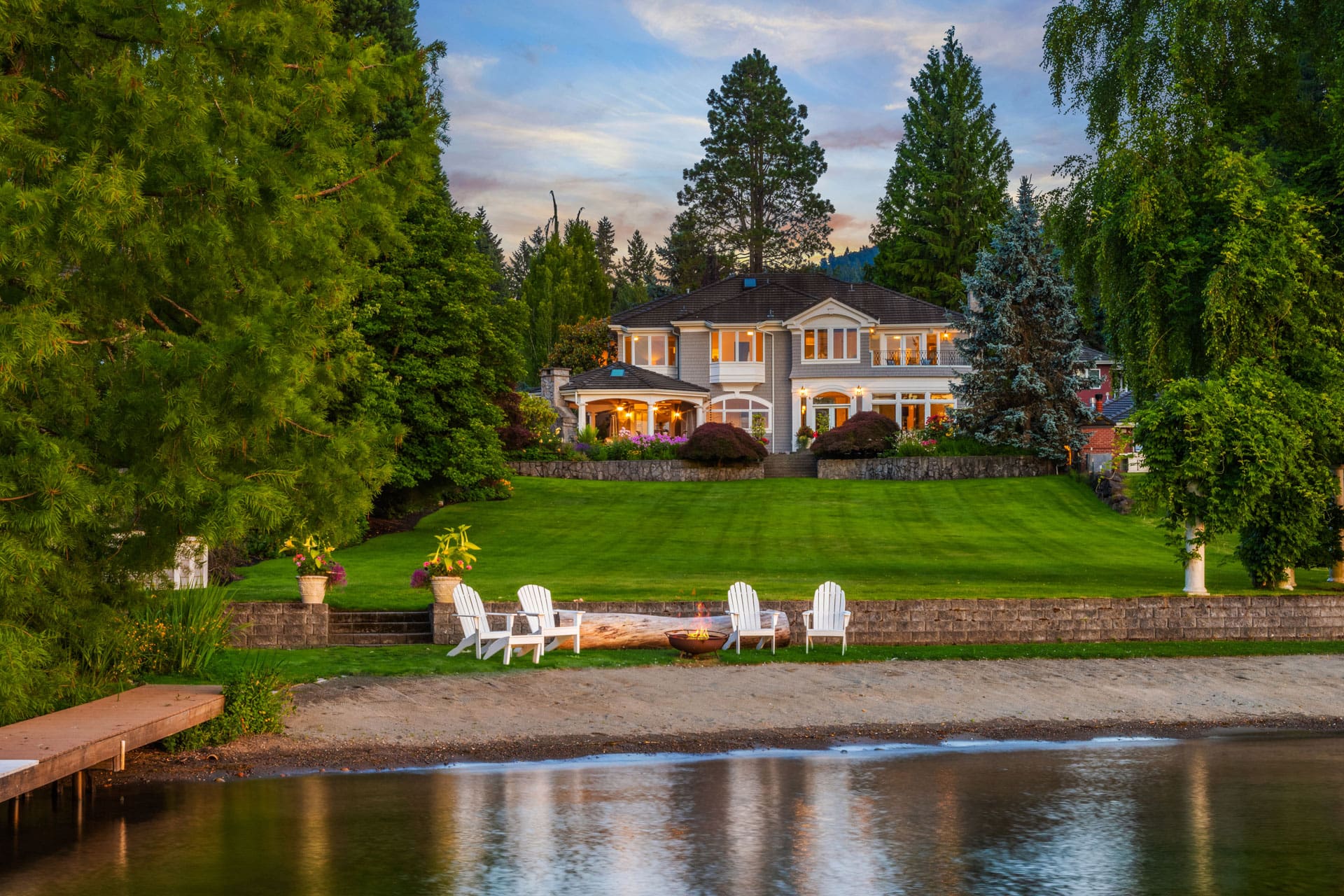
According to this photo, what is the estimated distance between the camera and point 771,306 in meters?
56.1

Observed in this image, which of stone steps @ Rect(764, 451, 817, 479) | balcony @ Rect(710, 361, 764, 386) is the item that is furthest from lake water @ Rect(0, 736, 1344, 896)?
balcony @ Rect(710, 361, 764, 386)

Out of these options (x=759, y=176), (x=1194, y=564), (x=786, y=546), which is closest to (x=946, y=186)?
(x=759, y=176)

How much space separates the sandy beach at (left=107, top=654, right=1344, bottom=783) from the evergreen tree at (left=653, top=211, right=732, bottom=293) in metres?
65.6

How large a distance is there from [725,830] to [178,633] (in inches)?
320

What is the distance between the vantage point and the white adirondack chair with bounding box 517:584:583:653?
16.9 m

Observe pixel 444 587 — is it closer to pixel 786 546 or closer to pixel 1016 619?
pixel 1016 619

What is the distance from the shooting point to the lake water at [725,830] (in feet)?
27.6

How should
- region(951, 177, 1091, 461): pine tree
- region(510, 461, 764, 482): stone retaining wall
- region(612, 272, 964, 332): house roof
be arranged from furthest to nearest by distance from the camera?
region(612, 272, 964, 332): house roof < region(510, 461, 764, 482): stone retaining wall < region(951, 177, 1091, 461): pine tree

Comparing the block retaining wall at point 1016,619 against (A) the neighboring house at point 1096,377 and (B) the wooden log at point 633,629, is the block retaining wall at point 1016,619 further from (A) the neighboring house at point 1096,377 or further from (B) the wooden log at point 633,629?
(A) the neighboring house at point 1096,377

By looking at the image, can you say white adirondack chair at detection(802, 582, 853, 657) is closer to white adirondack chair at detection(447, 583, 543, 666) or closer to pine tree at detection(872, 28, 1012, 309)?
white adirondack chair at detection(447, 583, 543, 666)

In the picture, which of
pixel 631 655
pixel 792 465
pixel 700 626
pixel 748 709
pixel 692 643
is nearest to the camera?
pixel 748 709

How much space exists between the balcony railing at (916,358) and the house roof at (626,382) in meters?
7.53

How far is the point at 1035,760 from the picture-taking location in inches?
482

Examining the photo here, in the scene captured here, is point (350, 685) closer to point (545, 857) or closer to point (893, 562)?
point (545, 857)
